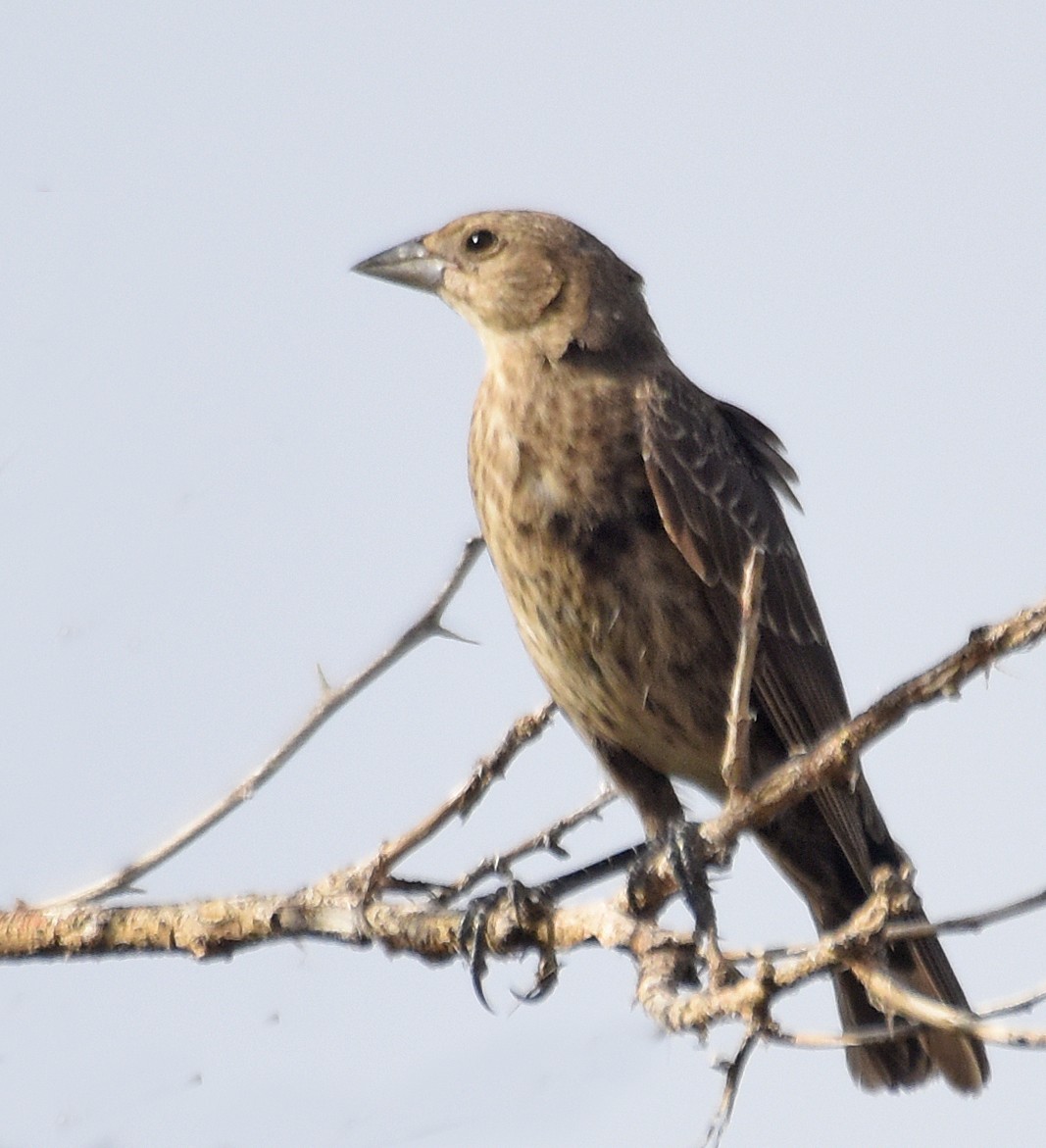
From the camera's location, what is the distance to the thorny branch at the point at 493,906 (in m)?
2.49

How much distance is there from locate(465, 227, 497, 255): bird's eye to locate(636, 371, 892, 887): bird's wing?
0.65 m

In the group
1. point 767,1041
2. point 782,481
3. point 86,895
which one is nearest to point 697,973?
point 767,1041

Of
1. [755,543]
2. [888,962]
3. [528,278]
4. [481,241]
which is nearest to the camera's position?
[888,962]

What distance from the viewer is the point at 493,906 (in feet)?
11.4

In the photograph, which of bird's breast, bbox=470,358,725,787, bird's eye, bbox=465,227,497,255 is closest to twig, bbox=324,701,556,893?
bird's breast, bbox=470,358,725,787

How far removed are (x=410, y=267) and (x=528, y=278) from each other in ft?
1.29

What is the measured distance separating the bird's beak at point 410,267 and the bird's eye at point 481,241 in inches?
3.6

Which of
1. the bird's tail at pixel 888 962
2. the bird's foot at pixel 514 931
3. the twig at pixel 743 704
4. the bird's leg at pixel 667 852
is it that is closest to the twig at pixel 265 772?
the bird's foot at pixel 514 931

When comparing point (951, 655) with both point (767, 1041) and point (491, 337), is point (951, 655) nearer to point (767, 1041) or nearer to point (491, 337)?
point (767, 1041)

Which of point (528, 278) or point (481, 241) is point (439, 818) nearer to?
point (528, 278)

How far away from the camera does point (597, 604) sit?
395 centimetres

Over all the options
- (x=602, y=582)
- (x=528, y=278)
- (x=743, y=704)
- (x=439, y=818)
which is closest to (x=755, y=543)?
(x=602, y=582)

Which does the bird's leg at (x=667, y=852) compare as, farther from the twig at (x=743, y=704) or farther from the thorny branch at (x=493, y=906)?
the twig at (x=743, y=704)

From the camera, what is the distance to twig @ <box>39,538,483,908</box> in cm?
338
